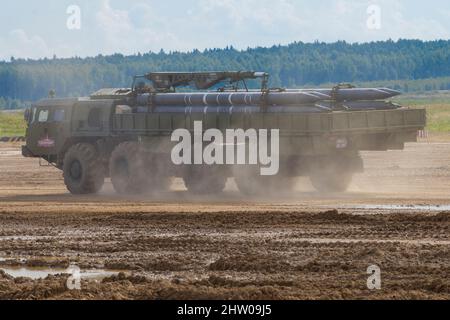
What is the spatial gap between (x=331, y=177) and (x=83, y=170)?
5934mm

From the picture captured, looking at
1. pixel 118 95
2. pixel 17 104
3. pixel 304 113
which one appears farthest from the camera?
pixel 17 104

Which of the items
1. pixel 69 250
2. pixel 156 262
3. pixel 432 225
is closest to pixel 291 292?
pixel 156 262

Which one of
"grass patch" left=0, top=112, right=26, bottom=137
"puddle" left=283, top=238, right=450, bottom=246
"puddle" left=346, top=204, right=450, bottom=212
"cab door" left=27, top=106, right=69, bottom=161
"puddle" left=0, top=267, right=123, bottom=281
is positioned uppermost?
"cab door" left=27, top=106, right=69, bottom=161

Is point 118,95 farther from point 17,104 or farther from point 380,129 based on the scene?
point 17,104

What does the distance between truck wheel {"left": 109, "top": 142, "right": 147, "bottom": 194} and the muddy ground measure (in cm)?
57

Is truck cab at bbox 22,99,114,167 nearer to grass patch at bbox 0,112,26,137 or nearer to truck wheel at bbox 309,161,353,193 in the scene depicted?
truck wheel at bbox 309,161,353,193

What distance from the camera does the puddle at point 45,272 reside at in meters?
15.6

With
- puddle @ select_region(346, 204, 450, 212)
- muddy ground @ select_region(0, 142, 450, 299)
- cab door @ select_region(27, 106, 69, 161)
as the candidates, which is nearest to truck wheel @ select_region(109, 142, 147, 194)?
muddy ground @ select_region(0, 142, 450, 299)

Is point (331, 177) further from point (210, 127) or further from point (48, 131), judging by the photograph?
point (48, 131)

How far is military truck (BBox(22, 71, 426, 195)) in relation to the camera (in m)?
25.9

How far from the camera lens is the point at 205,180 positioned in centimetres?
2667

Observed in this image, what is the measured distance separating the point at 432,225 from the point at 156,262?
5.46 metres

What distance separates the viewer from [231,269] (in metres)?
15.6
